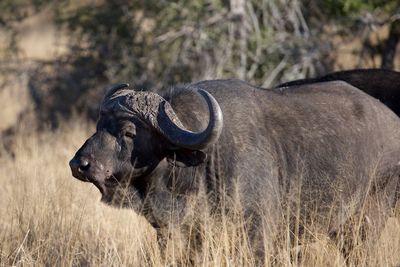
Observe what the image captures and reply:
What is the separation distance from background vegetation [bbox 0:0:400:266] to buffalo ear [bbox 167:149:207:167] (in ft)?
1.34

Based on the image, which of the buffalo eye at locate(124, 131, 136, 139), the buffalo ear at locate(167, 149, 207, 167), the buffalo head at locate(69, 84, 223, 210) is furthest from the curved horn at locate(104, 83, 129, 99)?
the buffalo ear at locate(167, 149, 207, 167)

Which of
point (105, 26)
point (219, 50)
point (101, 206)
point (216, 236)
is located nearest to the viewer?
point (216, 236)

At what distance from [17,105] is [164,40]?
558cm

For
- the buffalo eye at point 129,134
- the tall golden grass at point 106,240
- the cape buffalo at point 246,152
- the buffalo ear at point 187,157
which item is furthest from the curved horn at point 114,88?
the tall golden grass at point 106,240

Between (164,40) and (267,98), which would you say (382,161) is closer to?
(267,98)

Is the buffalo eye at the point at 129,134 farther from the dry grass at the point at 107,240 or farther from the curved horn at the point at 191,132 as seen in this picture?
A: the dry grass at the point at 107,240

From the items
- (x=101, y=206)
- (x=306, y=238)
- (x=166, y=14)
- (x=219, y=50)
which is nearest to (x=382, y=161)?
(x=306, y=238)

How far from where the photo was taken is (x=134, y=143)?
5.64m

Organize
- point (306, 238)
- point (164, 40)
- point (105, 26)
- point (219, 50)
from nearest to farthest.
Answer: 1. point (306, 238)
2. point (219, 50)
3. point (164, 40)
4. point (105, 26)

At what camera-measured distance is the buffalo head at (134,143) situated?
549 cm

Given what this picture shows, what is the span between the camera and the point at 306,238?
6164mm

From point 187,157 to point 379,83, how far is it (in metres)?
2.66

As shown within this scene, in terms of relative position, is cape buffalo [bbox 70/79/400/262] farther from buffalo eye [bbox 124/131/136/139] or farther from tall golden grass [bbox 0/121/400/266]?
tall golden grass [bbox 0/121/400/266]

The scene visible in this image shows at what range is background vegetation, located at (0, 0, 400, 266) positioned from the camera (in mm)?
5973
